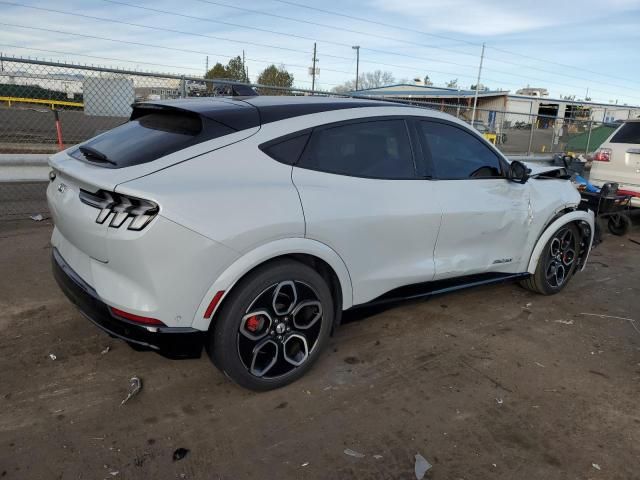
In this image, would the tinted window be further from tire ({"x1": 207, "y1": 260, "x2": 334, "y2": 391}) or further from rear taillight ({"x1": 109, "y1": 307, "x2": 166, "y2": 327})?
rear taillight ({"x1": 109, "y1": 307, "x2": 166, "y2": 327})

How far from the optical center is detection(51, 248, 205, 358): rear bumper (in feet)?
8.38

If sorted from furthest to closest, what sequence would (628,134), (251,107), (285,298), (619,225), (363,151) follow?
(628,134) < (619,225) < (363,151) < (251,107) < (285,298)

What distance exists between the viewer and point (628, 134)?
8.01m

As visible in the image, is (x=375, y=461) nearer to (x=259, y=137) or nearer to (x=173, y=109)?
(x=259, y=137)

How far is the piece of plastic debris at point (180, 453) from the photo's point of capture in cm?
244

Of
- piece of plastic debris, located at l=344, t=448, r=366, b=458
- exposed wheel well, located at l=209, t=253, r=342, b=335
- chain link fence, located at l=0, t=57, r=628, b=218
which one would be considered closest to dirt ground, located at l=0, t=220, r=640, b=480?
piece of plastic debris, located at l=344, t=448, r=366, b=458

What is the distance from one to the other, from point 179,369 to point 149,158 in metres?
1.41

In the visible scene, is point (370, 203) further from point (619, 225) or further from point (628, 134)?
point (628, 134)

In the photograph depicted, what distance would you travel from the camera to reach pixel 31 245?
544cm

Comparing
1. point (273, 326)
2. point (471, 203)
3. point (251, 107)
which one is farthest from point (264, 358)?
point (471, 203)

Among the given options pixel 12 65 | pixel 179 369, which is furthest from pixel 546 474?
pixel 12 65

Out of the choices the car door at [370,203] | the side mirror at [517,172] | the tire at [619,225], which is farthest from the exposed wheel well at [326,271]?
the tire at [619,225]

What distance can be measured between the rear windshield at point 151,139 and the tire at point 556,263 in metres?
3.25

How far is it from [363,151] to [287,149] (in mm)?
604
